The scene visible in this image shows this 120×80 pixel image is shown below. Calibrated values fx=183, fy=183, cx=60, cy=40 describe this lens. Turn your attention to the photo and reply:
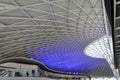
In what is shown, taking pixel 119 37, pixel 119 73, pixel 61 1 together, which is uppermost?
pixel 61 1

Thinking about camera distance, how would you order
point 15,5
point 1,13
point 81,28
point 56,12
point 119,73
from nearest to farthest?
point 15,5
point 1,13
point 56,12
point 81,28
point 119,73

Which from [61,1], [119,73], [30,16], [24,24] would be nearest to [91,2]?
[61,1]

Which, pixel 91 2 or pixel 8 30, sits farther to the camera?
pixel 8 30

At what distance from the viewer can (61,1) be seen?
21.4 metres

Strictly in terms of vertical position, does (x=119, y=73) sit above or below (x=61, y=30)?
below

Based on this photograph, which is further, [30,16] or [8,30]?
[8,30]

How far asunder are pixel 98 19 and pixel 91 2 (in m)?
6.44

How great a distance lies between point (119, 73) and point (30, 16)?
31089mm

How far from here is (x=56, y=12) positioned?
24.8 meters

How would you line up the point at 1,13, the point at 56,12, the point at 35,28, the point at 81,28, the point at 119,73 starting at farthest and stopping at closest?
the point at 119,73 < the point at 81,28 < the point at 35,28 < the point at 56,12 < the point at 1,13

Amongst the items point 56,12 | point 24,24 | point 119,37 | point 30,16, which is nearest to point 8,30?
point 24,24

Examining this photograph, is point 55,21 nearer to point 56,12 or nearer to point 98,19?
point 56,12

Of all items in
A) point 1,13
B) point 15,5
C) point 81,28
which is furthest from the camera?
point 81,28

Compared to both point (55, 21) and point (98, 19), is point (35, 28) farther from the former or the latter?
point (98, 19)
